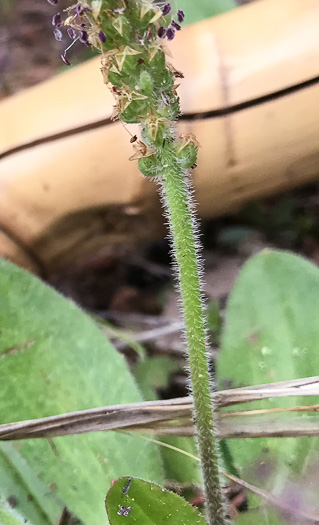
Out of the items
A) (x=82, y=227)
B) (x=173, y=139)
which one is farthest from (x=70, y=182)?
(x=173, y=139)

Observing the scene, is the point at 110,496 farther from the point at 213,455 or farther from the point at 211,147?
the point at 211,147

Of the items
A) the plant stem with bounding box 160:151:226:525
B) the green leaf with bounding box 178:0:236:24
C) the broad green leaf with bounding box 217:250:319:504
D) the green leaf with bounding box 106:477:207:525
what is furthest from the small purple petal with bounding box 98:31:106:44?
the green leaf with bounding box 178:0:236:24

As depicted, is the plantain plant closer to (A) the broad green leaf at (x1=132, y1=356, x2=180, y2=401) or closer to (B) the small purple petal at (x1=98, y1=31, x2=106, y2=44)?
(B) the small purple petal at (x1=98, y1=31, x2=106, y2=44)

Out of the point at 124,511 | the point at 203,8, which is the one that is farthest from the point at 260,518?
the point at 203,8

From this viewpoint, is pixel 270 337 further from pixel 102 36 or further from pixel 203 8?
pixel 203 8

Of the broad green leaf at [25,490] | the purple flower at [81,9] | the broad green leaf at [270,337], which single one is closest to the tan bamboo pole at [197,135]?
the broad green leaf at [270,337]
